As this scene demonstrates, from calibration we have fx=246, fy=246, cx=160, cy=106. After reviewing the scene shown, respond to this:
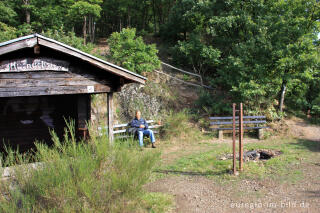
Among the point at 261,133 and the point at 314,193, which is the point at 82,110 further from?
the point at 314,193

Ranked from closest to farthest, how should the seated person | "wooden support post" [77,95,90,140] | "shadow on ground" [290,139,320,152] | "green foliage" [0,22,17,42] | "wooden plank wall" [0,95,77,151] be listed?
"shadow on ground" [290,139,320,152] → the seated person → "wooden plank wall" [0,95,77,151] → "wooden support post" [77,95,90,140] → "green foliage" [0,22,17,42]

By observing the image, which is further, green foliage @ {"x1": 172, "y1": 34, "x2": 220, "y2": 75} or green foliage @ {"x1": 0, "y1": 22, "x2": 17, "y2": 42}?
green foliage @ {"x1": 172, "y1": 34, "x2": 220, "y2": 75}

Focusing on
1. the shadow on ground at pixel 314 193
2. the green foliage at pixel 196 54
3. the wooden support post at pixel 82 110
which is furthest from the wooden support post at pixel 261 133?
the wooden support post at pixel 82 110

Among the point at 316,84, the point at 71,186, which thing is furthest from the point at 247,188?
the point at 316,84

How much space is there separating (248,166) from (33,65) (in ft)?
19.7

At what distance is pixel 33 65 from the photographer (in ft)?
18.4

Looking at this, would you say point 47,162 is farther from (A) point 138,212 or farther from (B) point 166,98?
(B) point 166,98

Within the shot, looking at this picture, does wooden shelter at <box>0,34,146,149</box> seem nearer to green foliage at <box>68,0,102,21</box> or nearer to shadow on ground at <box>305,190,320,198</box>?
shadow on ground at <box>305,190,320,198</box>

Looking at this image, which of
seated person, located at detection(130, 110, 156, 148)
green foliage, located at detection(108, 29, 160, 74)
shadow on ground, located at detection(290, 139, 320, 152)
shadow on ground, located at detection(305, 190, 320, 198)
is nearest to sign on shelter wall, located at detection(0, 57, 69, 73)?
seated person, located at detection(130, 110, 156, 148)

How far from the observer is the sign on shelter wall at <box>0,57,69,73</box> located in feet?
A: 17.6

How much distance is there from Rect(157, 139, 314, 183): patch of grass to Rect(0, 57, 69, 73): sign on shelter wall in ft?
12.5

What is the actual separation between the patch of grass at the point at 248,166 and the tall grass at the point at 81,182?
2797 millimetres

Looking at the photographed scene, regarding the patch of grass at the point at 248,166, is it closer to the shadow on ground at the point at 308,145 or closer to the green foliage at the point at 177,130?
the shadow on ground at the point at 308,145

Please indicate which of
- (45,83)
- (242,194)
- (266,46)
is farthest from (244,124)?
(45,83)
